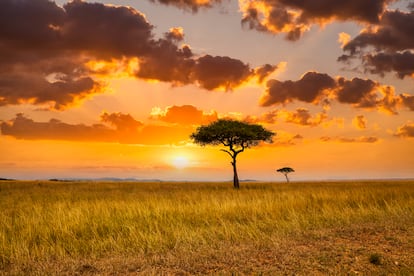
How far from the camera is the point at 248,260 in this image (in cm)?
736

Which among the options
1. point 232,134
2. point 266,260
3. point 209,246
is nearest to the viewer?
point 266,260

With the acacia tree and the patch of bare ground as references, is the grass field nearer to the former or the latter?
the patch of bare ground

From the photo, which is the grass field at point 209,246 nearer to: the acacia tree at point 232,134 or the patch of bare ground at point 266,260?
the patch of bare ground at point 266,260

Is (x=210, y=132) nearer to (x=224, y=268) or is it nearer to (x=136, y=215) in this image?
(x=136, y=215)

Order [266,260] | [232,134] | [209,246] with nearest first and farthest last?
[266,260]
[209,246]
[232,134]

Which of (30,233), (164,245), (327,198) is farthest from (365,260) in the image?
(327,198)

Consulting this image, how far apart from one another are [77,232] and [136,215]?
2635 mm

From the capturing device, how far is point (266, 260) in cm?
736

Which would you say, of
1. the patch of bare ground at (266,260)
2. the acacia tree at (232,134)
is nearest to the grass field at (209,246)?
the patch of bare ground at (266,260)

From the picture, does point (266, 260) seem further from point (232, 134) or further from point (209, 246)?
point (232, 134)

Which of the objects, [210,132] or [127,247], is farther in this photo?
[210,132]

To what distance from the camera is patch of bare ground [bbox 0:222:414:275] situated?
6871 mm

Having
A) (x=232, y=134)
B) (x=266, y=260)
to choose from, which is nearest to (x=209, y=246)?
(x=266, y=260)

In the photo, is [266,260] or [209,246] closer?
[266,260]
